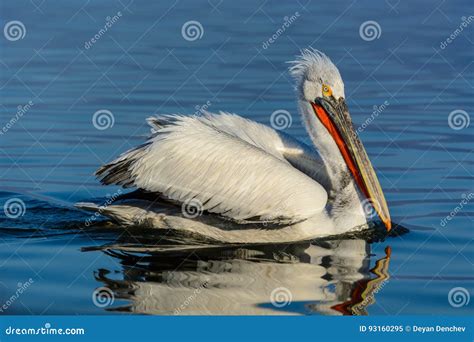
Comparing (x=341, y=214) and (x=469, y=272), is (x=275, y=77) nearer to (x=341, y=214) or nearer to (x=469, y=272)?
(x=341, y=214)

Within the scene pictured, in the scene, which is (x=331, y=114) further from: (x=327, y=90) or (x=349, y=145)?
(x=349, y=145)

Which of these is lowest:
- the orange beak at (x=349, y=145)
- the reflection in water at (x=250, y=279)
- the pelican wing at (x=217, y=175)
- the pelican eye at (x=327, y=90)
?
the reflection in water at (x=250, y=279)

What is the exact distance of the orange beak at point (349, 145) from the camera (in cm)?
927

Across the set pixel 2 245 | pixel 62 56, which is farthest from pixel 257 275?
pixel 62 56

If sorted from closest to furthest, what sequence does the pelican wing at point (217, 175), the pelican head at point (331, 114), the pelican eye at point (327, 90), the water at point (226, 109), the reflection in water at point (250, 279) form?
1. the reflection in water at point (250, 279)
2. the water at point (226, 109)
3. the pelican wing at point (217, 175)
4. the pelican head at point (331, 114)
5. the pelican eye at point (327, 90)

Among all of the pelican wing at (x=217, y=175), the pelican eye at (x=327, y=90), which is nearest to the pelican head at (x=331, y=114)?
the pelican eye at (x=327, y=90)

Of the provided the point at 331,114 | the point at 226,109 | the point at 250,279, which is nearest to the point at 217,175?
the point at 331,114

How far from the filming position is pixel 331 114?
31.3ft

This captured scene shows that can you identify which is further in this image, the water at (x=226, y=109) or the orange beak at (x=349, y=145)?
the orange beak at (x=349, y=145)

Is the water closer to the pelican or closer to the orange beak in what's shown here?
the pelican

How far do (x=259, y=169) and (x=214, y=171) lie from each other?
40 cm

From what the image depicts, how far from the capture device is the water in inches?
301

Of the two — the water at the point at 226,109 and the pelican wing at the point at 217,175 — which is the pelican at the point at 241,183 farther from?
the water at the point at 226,109

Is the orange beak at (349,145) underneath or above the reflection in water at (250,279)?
above
